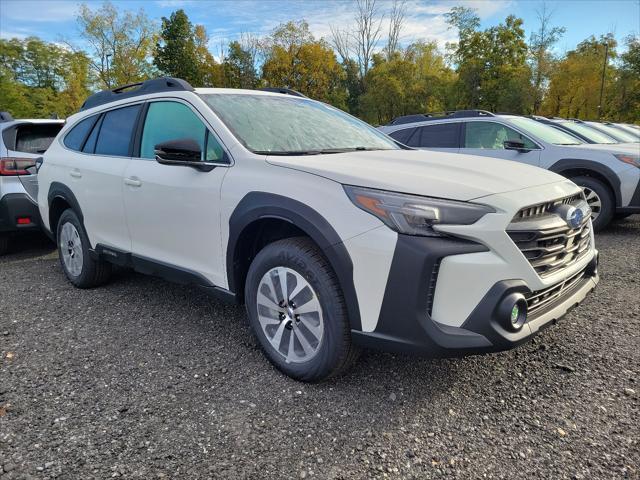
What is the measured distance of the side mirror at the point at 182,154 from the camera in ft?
9.33

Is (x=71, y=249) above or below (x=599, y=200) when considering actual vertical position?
below

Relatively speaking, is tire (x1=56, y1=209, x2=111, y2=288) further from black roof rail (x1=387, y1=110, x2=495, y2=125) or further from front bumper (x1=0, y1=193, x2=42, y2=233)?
black roof rail (x1=387, y1=110, x2=495, y2=125)

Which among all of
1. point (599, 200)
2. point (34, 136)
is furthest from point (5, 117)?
point (599, 200)

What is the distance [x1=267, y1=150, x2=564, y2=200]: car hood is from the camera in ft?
7.31

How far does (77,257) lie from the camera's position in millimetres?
4496

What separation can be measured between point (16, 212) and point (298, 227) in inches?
174

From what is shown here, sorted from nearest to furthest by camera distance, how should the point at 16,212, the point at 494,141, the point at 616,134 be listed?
the point at 16,212, the point at 494,141, the point at 616,134

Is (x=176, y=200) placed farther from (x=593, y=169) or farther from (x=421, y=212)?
(x=593, y=169)

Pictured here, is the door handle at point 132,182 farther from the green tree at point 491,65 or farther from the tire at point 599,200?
the green tree at point 491,65

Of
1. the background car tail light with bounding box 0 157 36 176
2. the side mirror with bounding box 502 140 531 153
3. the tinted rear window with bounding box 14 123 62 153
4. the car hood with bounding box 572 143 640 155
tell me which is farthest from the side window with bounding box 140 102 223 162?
the car hood with bounding box 572 143 640 155

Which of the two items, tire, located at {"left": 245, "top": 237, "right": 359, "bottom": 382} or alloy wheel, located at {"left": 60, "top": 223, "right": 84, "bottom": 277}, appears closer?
tire, located at {"left": 245, "top": 237, "right": 359, "bottom": 382}

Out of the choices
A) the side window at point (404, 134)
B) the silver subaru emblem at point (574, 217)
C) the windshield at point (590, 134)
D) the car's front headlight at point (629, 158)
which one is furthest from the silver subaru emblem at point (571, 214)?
the windshield at point (590, 134)

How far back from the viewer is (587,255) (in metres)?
2.81

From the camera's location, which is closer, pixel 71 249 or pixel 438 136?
pixel 71 249
